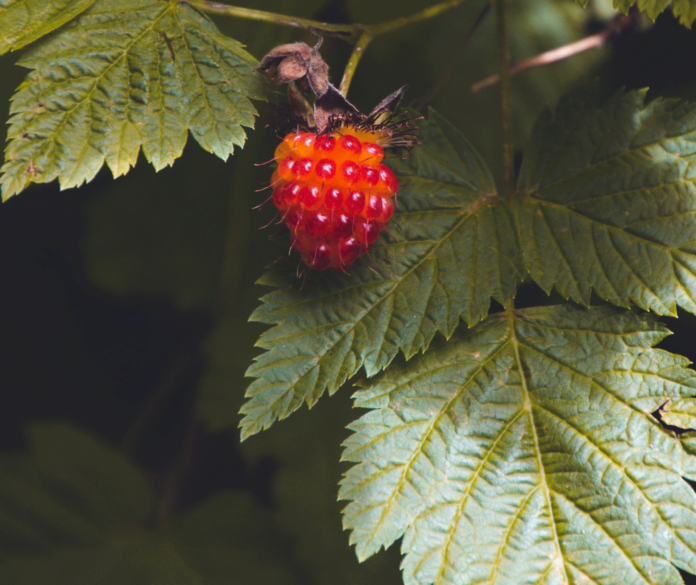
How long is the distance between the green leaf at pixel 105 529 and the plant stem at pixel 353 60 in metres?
1.31

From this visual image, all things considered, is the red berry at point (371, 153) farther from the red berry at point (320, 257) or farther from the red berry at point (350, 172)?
the red berry at point (320, 257)

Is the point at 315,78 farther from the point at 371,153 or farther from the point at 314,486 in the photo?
the point at 314,486

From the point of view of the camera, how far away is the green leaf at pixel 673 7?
104cm

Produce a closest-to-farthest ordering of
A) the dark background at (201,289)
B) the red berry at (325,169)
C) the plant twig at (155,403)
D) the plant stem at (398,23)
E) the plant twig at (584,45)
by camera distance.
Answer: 1. the red berry at (325,169)
2. the plant stem at (398,23)
3. the plant twig at (584,45)
4. the dark background at (201,289)
5. the plant twig at (155,403)

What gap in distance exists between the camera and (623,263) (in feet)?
3.47

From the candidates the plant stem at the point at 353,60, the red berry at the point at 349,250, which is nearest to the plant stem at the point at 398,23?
the plant stem at the point at 353,60

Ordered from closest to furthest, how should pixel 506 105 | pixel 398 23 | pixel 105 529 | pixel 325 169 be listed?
pixel 325 169, pixel 398 23, pixel 506 105, pixel 105 529

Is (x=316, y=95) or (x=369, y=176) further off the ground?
(x=316, y=95)

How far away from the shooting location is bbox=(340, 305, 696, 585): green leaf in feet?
3.09

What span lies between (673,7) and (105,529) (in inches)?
75.9

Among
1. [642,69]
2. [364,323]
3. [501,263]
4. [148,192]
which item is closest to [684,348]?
[501,263]

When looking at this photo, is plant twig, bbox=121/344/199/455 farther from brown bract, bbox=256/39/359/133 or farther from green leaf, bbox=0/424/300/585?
brown bract, bbox=256/39/359/133

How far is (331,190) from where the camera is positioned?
921mm

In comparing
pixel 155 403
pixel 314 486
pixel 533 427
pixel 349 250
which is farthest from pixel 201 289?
pixel 533 427
